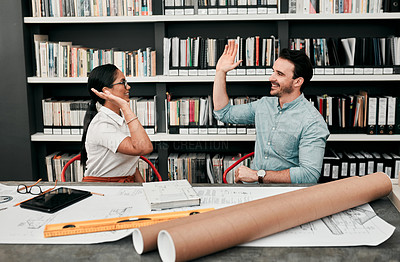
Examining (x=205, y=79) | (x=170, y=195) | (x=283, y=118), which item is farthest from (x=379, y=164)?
(x=170, y=195)

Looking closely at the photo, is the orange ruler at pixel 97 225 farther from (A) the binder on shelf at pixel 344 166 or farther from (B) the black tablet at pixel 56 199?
(A) the binder on shelf at pixel 344 166

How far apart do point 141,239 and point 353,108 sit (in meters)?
2.52

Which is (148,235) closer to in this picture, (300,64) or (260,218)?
(260,218)

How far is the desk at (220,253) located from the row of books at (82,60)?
2.20 metres

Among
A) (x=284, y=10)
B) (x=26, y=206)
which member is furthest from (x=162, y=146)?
(x=26, y=206)

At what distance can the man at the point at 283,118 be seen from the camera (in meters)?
2.10

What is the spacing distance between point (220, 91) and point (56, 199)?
1.19 m

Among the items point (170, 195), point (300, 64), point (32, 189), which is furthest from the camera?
point (300, 64)

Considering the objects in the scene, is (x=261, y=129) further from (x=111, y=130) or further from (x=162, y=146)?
(x=162, y=146)

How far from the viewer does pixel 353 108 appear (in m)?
3.15

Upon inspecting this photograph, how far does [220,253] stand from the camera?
1.08 meters

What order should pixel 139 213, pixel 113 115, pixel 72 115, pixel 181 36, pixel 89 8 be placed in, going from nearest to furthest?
pixel 139 213 < pixel 113 115 < pixel 89 8 < pixel 72 115 < pixel 181 36

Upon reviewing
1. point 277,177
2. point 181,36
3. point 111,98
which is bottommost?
point 277,177

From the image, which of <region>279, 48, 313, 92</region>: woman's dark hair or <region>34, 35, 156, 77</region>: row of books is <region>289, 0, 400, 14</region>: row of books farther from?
<region>34, 35, 156, 77</region>: row of books
